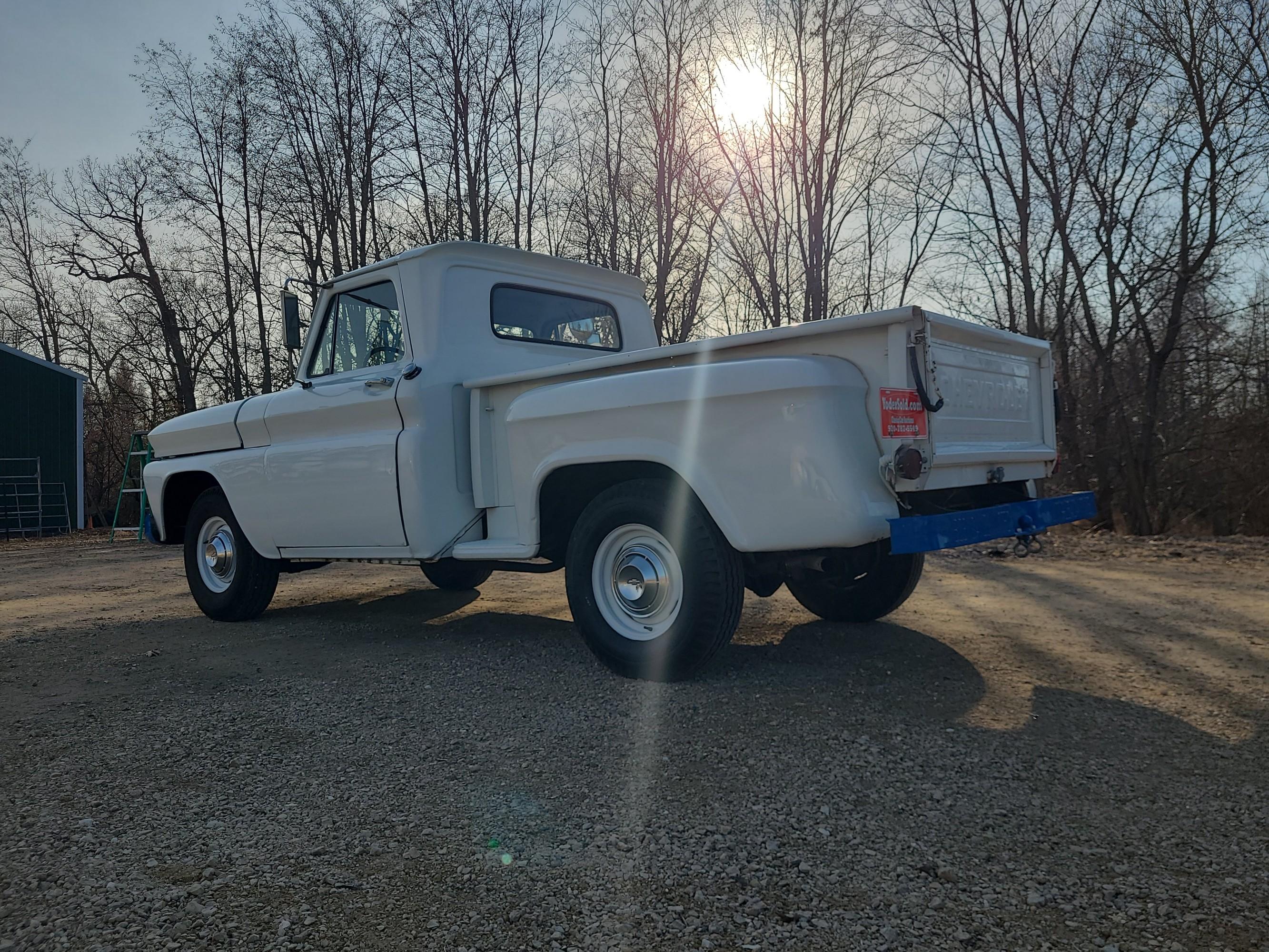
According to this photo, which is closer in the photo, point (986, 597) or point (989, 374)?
point (989, 374)

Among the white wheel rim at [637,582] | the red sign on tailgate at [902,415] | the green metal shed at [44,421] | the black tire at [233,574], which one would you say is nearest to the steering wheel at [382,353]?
the black tire at [233,574]

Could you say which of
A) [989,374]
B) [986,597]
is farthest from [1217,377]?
[989,374]

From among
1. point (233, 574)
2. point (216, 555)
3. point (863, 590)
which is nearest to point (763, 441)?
point (863, 590)

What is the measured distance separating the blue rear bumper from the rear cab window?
2704 millimetres

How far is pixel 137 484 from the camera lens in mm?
22328

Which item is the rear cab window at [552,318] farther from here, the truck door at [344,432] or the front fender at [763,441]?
the front fender at [763,441]

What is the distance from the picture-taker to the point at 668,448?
3.80 m

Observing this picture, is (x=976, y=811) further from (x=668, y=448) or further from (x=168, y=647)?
(x=168, y=647)

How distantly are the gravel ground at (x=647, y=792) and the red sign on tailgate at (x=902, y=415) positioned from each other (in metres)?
1.12

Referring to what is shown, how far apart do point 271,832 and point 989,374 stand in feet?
11.4

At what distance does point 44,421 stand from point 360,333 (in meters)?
17.5

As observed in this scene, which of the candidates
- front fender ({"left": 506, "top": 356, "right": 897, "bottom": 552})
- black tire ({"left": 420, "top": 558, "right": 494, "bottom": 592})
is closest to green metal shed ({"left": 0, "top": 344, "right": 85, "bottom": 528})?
black tire ({"left": 420, "top": 558, "right": 494, "bottom": 592})

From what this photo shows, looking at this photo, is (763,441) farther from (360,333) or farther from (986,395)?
(360,333)

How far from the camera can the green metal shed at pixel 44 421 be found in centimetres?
1870
